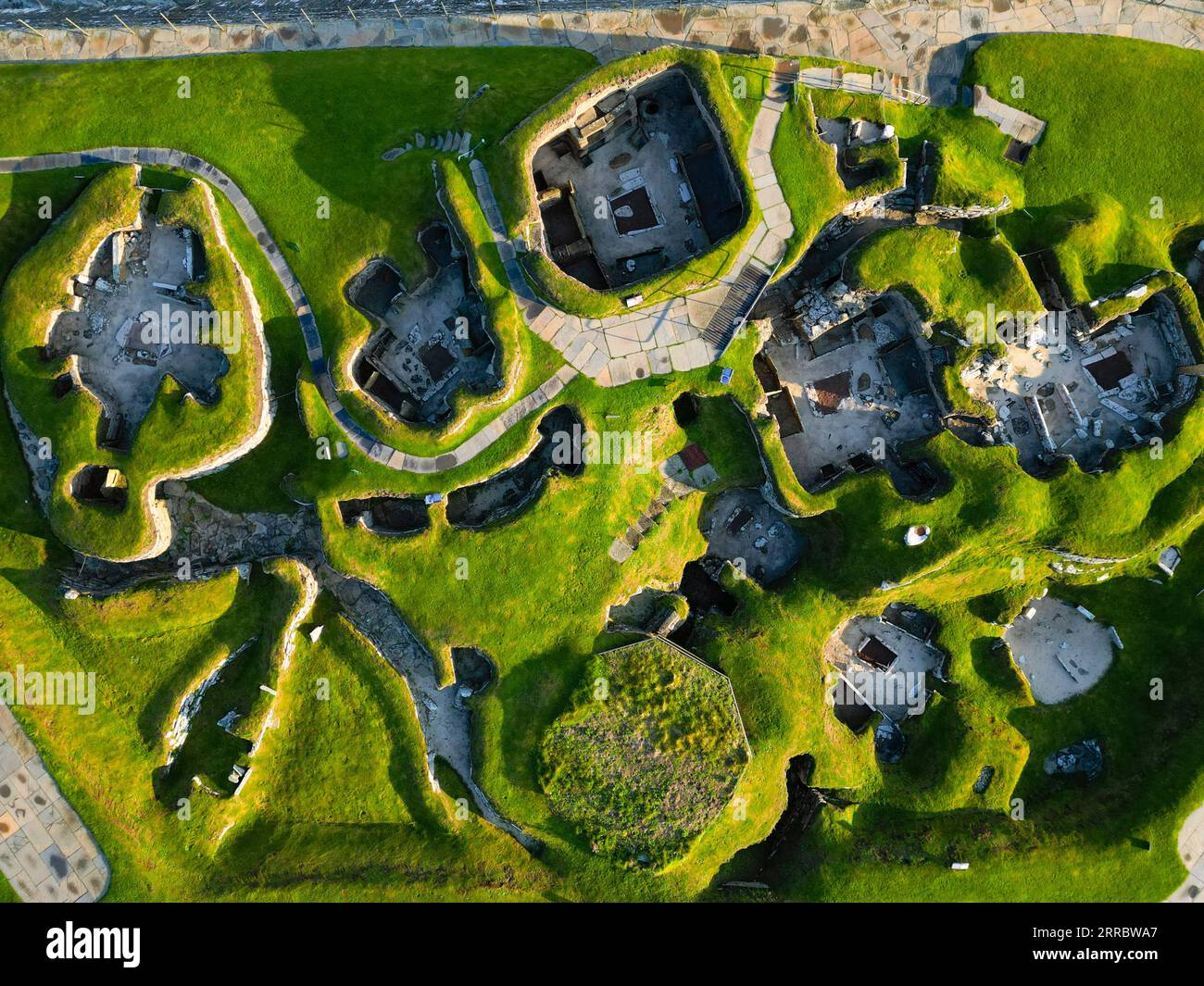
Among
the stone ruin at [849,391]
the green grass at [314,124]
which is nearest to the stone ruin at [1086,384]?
the stone ruin at [849,391]

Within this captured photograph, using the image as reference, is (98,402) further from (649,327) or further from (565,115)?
(649,327)

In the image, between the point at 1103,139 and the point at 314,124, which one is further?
the point at 1103,139

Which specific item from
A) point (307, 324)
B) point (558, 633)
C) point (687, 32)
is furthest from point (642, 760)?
point (687, 32)

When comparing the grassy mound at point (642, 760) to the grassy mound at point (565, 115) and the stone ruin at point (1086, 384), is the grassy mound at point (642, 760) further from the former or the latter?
the stone ruin at point (1086, 384)

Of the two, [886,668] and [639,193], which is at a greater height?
[639,193]
